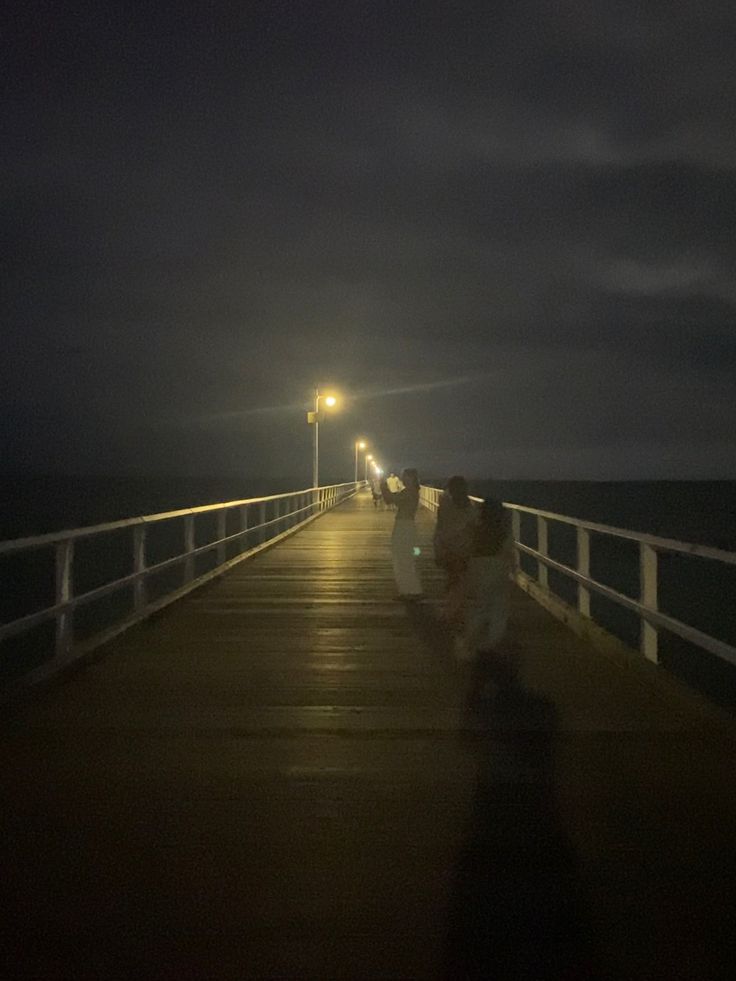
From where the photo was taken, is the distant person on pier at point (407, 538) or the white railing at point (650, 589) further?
the distant person on pier at point (407, 538)

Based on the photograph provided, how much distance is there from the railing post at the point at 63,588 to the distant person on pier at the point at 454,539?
135 inches

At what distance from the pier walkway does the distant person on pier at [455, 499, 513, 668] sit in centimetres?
33

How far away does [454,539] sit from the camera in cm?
999

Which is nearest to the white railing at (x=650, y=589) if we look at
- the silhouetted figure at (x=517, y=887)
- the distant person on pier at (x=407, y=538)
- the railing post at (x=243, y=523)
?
the silhouetted figure at (x=517, y=887)

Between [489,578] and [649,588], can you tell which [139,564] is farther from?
[649,588]

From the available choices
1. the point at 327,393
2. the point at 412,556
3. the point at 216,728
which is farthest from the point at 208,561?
the point at 216,728

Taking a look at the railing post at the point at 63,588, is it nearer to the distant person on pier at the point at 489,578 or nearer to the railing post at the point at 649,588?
the distant person on pier at the point at 489,578

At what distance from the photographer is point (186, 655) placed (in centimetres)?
913

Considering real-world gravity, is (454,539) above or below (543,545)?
above

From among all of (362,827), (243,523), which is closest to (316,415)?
(243,523)

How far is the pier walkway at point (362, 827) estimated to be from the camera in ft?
11.2

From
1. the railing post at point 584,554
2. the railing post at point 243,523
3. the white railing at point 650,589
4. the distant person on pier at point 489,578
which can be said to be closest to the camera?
the white railing at point 650,589

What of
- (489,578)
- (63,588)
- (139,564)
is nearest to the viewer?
(63,588)

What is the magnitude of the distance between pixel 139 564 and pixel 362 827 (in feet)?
22.1
